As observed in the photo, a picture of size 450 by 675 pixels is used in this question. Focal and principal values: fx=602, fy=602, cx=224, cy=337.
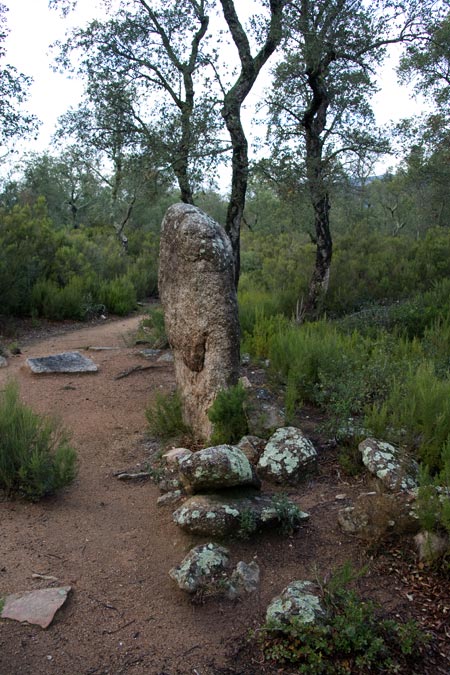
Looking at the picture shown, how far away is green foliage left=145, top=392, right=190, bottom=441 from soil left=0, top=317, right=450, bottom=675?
13.8 inches

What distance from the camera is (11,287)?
11117 millimetres

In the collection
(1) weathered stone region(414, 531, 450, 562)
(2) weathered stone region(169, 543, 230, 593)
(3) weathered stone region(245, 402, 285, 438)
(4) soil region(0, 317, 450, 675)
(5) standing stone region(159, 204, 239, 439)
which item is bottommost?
(4) soil region(0, 317, 450, 675)

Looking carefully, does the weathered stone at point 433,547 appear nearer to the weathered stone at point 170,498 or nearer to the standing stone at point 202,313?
the weathered stone at point 170,498

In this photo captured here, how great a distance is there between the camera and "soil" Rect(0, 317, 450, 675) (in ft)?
8.98

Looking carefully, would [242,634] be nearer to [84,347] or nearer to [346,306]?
[84,347]

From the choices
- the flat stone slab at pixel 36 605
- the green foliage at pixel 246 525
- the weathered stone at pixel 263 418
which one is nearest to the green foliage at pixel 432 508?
the green foliage at pixel 246 525

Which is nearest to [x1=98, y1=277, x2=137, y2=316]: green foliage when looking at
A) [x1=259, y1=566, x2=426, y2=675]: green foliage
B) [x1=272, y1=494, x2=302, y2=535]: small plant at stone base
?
[x1=272, y1=494, x2=302, y2=535]: small plant at stone base

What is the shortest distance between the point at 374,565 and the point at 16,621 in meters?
1.90

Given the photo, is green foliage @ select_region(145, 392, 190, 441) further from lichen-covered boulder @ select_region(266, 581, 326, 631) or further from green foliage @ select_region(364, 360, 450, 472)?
lichen-covered boulder @ select_region(266, 581, 326, 631)

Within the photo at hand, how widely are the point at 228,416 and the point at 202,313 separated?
99cm

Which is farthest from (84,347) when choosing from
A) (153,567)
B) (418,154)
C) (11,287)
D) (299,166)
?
(418,154)

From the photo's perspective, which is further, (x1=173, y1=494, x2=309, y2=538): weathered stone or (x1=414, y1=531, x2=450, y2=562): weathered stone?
(x1=173, y1=494, x2=309, y2=538): weathered stone

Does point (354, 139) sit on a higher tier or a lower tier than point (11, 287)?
higher

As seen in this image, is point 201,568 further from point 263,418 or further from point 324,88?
point 324,88
